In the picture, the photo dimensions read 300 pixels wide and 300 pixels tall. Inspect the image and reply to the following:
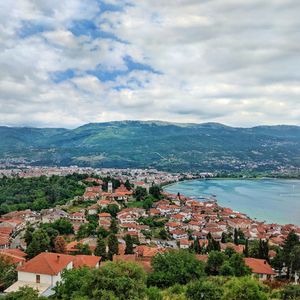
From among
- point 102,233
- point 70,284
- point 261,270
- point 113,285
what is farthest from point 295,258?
point 102,233

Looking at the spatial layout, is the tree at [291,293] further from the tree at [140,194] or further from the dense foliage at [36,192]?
the tree at [140,194]

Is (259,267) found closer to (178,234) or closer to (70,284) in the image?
(70,284)

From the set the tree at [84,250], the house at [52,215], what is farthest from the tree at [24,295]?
the house at [52,215]

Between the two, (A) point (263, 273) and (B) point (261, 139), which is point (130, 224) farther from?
(B) point (261, 139)

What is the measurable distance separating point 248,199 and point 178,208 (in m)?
20.9

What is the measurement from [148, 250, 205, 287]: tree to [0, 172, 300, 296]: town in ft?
2.56

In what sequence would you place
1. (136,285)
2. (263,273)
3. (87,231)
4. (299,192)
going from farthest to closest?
(299,192) < (87,231) < (263,273) < (136,285)

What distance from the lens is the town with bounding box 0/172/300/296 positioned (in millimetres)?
15148

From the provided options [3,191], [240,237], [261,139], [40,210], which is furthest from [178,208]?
[261,139]

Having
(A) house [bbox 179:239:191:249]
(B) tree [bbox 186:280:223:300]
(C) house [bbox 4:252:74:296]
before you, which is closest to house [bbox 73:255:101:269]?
(C) house [bbox 4:252:74:296]

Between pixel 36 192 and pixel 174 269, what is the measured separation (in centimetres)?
2965

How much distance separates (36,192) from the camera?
41.2 m

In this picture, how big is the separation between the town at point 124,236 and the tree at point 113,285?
5.55ft

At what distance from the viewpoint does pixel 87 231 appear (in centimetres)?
2680
